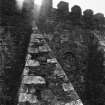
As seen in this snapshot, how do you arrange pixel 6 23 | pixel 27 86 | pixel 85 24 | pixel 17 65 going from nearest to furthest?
pixel 27 86 < pixel 17 65 < pixel 6 23 < pixel 85 24

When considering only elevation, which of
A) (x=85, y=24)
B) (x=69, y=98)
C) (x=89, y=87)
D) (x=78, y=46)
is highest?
(x=85, y=24)

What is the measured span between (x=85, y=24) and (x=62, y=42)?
1.36 m

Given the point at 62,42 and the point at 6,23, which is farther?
the point at 62,42

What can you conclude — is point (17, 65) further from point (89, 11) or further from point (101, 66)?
point (89, 11)

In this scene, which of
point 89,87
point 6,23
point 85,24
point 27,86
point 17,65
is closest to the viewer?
point 27,86

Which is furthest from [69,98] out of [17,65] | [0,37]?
[0,37]

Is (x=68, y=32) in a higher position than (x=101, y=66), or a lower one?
higher

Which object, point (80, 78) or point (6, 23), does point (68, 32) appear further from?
point (6, 23)

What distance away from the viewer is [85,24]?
9.92m

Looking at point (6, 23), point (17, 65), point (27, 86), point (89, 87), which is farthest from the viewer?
point (89, 87)

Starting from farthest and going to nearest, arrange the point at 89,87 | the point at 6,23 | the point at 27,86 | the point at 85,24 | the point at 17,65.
Answer: the point at 85,24 → the point at 89,87 → the point at 6,23 → the point at 17,65 → the point at 27,86

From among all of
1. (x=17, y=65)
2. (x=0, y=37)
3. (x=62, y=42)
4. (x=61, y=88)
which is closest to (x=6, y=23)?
(x=0, y=37)

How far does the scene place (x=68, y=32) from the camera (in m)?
9.53

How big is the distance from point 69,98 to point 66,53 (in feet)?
13.1
